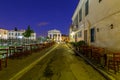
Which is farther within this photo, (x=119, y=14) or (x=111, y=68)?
(x=119, y=14)

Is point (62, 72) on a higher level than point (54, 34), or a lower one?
lower

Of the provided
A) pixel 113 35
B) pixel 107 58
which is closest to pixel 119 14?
pixel 113 35

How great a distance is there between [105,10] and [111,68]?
21.4ft

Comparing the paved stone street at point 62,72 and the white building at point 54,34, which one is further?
the white building at point 54,34

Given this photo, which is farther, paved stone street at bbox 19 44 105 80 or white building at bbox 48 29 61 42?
white building at bbox 48 29 61 42

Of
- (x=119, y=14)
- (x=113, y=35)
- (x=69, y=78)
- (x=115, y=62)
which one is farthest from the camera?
(x=113, y=35)

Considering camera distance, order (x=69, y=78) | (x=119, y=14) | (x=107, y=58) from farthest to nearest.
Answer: (x=119, y=14)
(x=107, y=58)
(x=69, y=78)

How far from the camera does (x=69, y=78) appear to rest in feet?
30.5

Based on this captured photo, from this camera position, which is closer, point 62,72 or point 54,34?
point 62,72

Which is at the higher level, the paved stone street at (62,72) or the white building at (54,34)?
the white building at (54,34)

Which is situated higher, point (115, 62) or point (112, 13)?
point (112, 13)

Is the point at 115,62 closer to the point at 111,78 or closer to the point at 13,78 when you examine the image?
the point at 111,78

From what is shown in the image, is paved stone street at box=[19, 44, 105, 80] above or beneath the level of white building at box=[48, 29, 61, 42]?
beneath

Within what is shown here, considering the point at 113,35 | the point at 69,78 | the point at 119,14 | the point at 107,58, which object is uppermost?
the point at 119,14
